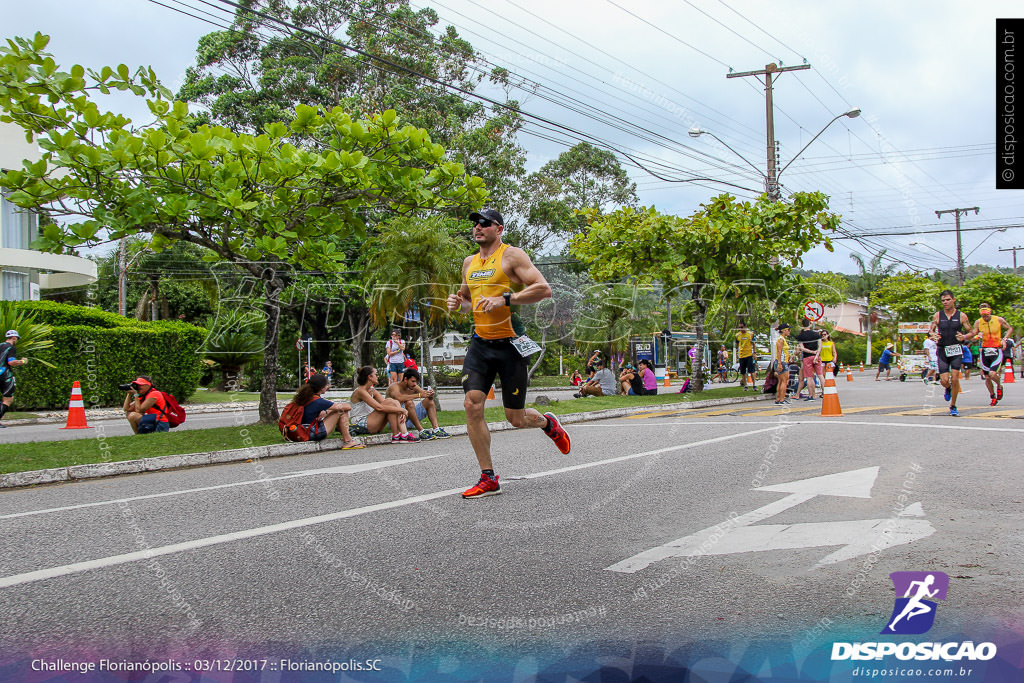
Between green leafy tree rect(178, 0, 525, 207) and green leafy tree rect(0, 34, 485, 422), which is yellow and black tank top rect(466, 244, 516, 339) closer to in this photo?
green leafy tree rect(0, 34, 485, 422)

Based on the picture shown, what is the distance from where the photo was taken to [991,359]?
47.1 ft

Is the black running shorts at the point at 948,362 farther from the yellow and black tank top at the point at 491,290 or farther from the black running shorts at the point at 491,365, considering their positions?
→ the yellow and black tank top at the point at 491,290

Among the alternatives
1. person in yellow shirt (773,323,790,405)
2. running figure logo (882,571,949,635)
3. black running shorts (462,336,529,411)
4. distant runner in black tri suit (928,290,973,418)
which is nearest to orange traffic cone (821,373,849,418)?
distant runner in black tri suit (928,290,973,418)

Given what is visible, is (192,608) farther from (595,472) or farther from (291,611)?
(595,472)

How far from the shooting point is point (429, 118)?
31000 millimetres

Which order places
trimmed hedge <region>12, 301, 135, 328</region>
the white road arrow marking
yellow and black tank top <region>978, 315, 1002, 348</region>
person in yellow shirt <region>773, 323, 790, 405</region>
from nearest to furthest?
the white road arrow marking < yellow and black tank top <region>978, 315, 1002, 348</region> < person in yellow shirt <region>773, 323, 790, 405</region> < trimmed hedge <region>12, 301, 135, 328</region>

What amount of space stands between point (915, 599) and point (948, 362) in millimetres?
10999

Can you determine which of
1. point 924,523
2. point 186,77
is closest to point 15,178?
point 924,523

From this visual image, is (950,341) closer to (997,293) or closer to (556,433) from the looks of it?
(556,433)

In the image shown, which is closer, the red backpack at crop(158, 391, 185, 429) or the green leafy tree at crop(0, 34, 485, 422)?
the green leafy tree at crop(0, 34, 485, 422)

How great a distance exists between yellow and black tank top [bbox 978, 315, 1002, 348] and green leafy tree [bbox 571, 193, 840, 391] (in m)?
6.74

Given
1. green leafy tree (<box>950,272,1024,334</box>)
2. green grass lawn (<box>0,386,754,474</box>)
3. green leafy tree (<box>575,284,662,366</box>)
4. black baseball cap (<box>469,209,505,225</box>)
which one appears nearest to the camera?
black baseball cap (<box>469,209,505,225</box>)

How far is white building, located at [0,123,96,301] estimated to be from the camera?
23.1 metres

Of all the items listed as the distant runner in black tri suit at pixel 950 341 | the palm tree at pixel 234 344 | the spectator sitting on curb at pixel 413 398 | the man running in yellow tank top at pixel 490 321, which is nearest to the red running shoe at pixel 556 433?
the man running in yellow tank top at pixel 490 321
